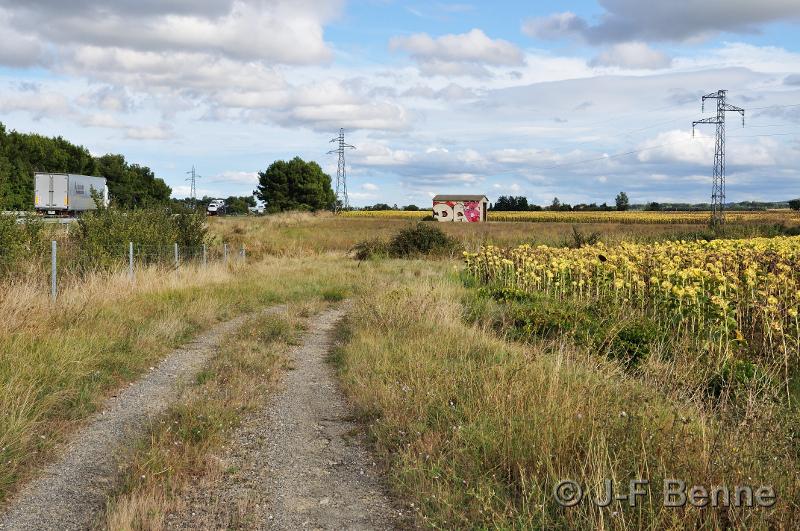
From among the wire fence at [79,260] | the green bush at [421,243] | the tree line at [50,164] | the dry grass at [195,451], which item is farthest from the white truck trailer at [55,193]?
the dry grass at [195,451]

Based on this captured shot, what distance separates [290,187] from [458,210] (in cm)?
2552

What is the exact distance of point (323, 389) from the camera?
6.66 m

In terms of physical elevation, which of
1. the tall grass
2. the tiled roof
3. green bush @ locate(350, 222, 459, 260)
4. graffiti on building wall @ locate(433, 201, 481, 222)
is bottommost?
the tall grass

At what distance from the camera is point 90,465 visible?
14.9 ft

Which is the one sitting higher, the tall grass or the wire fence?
the wire fence

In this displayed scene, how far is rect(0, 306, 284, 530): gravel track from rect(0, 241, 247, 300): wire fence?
5.49 meters

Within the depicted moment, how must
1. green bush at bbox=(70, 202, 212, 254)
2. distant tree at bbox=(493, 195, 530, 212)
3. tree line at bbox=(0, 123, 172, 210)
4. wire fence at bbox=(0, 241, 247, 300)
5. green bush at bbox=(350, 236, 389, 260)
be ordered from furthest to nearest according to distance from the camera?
1. distant tree at bbox=(493, 195, 530, 212)
2. tree line at bbox=(0, 123, 172, 210)
3. green bush at bbox=(350, 236, 389, 260)
4. green bush at bbox=(70, 202, 212, 254)
5. wire fence at bbox=(0, 241, 247, 300)

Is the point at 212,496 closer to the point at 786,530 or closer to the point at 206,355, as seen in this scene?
the point at 786,530

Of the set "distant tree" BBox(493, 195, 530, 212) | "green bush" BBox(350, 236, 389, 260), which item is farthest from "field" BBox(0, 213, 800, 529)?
"distant tree" BBox(493, 195, 530, 212)

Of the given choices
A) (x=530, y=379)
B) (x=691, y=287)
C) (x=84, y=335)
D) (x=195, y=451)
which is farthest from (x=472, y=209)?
(x=195, y=451)

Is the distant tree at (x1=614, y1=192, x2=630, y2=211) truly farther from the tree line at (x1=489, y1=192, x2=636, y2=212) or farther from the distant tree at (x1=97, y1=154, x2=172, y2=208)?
the distant tree at (x1=97, y1=154, x2=172, y2=208)

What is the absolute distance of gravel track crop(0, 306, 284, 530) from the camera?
147 inches

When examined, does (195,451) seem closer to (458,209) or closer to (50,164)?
(50,164)

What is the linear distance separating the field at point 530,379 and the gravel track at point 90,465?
19 cm
